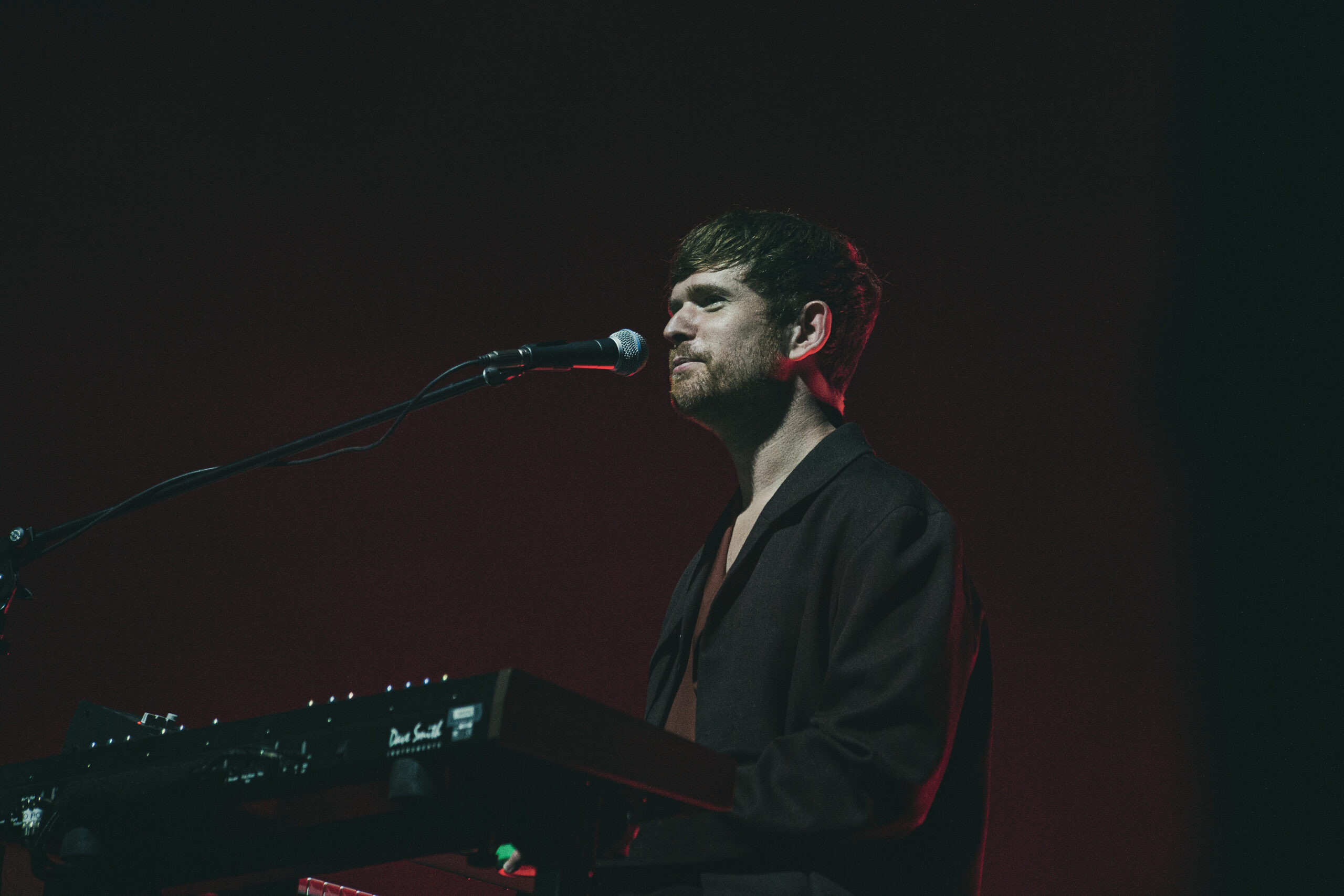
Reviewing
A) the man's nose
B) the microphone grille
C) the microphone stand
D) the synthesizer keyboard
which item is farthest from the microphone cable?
the man's nose

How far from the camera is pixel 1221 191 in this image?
299 centimetres

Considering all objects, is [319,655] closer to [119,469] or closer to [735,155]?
[119,469]

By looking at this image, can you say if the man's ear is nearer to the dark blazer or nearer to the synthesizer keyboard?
the dark blazer

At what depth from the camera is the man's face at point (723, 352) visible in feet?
7.35

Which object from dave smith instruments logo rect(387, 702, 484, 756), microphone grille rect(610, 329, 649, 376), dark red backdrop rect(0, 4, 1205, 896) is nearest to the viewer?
dave smith instruments logo rect(387, 702, 484, 756)

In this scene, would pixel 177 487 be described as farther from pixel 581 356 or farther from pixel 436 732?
pixel 436 732

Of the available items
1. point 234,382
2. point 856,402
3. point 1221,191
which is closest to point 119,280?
point 234,382

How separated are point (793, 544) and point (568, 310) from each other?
199 cm

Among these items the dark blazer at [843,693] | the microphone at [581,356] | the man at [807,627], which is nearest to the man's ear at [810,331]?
the man at [807,627]

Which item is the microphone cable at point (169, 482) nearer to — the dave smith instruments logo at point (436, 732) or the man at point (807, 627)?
the man at point (807, 627)

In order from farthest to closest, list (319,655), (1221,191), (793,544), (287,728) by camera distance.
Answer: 1. (319,655)
2. (1221,191)
3. (793,544)
4. (287,728)

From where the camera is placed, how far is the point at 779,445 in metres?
2.27

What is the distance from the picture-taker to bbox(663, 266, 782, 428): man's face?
7.35ft

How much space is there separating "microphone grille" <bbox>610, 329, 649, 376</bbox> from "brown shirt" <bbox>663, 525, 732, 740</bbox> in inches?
15.6
